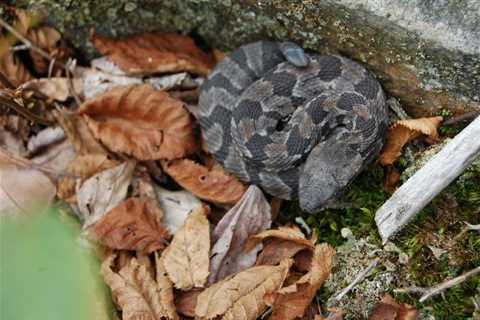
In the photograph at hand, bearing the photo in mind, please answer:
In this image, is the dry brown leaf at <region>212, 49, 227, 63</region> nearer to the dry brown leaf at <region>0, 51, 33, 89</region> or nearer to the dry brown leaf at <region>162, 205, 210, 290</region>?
the dry brown leaf at <region>162, 205, 210, 290</region>

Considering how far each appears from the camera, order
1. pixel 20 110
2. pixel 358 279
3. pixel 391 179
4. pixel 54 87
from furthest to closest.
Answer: pixel 54 87
pixel 20 110
pixel 391 179
pixel 358 279

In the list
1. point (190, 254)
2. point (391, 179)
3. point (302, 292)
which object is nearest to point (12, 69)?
point (190, 254)

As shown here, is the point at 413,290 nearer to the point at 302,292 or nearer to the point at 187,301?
the point at 302,292

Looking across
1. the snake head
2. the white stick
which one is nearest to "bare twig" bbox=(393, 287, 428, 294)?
the white stick

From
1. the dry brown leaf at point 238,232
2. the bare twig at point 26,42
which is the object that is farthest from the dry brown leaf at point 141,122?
the dry brown leaf at point 238,232

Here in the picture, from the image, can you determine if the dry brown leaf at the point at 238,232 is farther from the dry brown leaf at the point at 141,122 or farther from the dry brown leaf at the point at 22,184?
the dry brown leaf at the point at 22,184

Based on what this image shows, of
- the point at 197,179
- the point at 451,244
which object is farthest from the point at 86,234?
the point at 451,244

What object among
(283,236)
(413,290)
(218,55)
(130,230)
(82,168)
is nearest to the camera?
(413,290)
